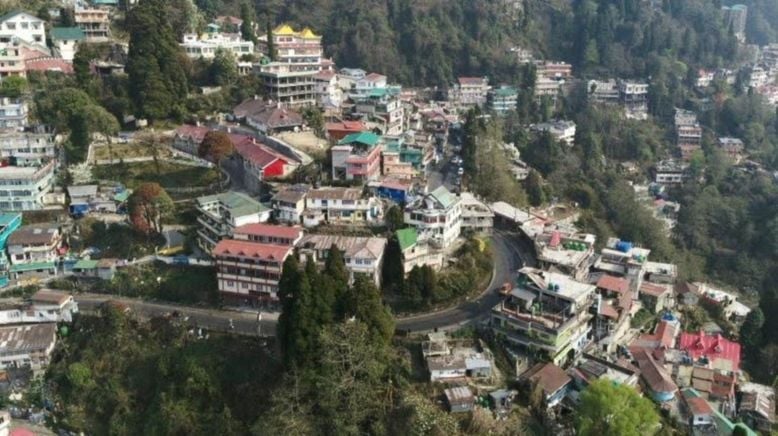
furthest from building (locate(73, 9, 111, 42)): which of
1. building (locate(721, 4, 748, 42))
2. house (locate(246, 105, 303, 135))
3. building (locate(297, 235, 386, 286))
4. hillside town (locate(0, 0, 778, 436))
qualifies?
building (locate(721, 4, 748, 42))

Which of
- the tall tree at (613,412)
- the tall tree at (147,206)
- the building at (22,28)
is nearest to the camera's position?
the tall tree at (613,412)

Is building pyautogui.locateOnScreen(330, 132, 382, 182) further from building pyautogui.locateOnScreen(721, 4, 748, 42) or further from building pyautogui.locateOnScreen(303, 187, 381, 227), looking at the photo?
building pyautogui.locateOnScreen(721, 4, 748, 42)

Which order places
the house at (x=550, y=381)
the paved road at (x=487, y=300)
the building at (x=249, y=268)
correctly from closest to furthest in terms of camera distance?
the house at (x=550, y=381) → the paved road at (x=487, y=300) → the building at (x=249, y=268)

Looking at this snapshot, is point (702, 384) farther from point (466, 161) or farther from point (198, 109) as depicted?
point (198, 109)

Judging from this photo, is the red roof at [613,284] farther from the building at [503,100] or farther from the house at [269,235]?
the building at [503,100]

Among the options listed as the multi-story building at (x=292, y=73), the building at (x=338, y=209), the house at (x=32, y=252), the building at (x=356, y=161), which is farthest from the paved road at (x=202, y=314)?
the multi-story building at (x=292, y=73)
